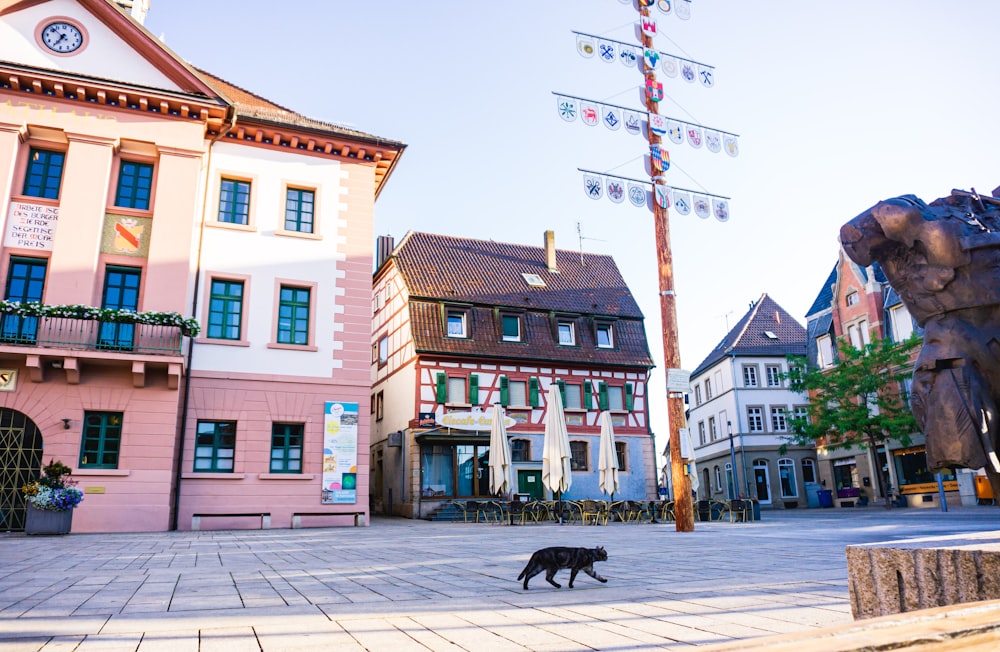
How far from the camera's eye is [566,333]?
114ft

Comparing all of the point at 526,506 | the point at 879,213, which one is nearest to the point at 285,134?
the point at 526,506

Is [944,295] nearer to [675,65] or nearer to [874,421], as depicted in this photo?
[675,65]

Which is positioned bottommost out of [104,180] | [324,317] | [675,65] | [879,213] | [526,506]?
[526,506]

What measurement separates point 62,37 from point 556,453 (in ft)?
59.0

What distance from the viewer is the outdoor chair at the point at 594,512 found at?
2247 cm

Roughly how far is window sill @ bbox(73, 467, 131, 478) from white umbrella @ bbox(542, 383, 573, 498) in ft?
36.1

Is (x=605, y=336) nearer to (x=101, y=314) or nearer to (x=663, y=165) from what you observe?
(x=663, y=165)

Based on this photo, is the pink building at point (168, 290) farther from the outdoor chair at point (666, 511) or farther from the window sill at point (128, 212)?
the outdoor chair at point (666, 511)

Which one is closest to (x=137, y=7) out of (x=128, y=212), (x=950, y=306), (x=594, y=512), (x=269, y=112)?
(x=269, y=112)

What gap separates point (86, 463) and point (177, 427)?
2.21 meters

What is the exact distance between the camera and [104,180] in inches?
741

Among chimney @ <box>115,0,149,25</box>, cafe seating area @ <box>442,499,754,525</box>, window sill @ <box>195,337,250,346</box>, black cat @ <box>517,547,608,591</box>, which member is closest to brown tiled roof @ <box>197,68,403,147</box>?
chimney @ <box>115,0,149,25</box>

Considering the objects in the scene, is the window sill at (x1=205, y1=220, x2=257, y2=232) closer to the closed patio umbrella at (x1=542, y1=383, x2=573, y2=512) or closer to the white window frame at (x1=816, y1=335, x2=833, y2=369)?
the closed patio umbrella at (x1=542, y1=383, x2=573, y2=512)

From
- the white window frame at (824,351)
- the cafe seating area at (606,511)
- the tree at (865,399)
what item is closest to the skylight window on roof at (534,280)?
the tree at (865,399)
